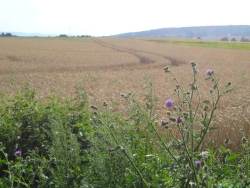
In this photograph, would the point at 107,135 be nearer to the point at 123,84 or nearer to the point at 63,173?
the point at 63,173

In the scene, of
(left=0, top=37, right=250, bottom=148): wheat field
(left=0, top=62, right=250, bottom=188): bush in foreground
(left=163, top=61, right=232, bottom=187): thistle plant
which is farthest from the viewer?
(left=0, top=37, right=250, bottom=148): wheat field

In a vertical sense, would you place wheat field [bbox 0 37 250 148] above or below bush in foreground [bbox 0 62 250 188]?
below

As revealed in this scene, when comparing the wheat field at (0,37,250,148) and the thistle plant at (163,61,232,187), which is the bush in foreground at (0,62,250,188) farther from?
the wheat field at (0,37,250,148)

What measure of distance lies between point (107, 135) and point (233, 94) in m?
6.81

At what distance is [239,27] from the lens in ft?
643

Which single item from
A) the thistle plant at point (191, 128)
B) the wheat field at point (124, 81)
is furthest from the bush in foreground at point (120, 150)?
the wheat field at point (124, 81)

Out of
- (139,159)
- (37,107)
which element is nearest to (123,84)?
(37,107)

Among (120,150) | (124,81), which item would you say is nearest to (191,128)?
(120,150)

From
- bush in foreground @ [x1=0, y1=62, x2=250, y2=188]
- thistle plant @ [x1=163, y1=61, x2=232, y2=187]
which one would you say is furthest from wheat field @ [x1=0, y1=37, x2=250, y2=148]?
bush in foreground @ [x1=0, y1=62, x2=250, y2=188]

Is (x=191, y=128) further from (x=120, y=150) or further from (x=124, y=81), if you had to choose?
(x=124, y=81)

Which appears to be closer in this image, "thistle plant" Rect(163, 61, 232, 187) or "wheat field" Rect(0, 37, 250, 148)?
"thistle plant" Rect(163, 61, 232, 187)

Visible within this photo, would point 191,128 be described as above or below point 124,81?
above

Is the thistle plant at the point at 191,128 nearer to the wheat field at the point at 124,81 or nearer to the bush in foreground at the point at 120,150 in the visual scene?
the bush in foreground at the point at 120,150

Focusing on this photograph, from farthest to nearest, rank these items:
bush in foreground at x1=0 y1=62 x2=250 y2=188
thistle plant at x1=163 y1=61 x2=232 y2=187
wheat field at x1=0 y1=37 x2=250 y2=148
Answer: wheat field at x1=0 y1=37 x2=250 y2=148, bush in foreground at x1=0 y1=62 x2=250 y2=188, thistle plant at x1=163 y1=61 x2=232 y2=187
